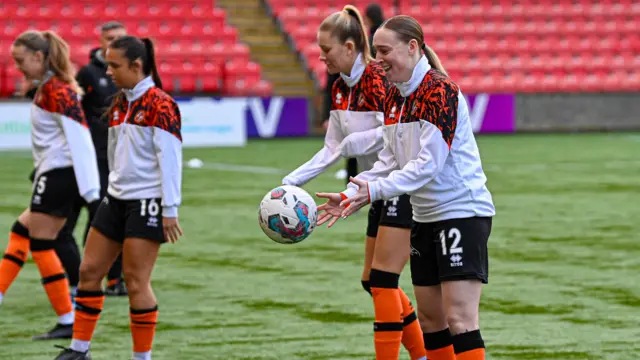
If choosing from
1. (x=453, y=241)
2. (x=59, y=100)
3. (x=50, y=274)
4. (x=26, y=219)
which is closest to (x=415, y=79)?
(x=453, y=241)

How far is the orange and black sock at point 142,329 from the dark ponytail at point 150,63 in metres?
1.24

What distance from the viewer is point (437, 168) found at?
194 inches

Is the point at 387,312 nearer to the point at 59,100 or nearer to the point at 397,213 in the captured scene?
the point at 397,213

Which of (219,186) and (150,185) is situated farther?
(219,186)

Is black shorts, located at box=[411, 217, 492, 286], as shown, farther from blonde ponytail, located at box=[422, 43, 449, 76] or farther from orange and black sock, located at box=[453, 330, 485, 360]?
blonde ponytail, located at box=[422, 43, 449, 76]

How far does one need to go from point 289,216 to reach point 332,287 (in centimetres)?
379

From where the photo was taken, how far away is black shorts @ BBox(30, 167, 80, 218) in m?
7.58

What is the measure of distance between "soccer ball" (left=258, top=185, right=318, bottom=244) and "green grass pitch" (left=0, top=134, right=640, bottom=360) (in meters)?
1.53

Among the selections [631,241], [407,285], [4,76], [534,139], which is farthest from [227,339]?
[534,139]

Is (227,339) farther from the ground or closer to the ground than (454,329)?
closer to the ground

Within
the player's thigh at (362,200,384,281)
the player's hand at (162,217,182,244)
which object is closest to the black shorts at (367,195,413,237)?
the player's thigh at (362,200,384,281)

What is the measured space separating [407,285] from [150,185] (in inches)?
132

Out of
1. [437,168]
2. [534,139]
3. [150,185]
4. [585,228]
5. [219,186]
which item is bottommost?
[534,139]

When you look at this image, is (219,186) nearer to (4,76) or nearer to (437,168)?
(4,76)
